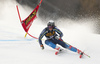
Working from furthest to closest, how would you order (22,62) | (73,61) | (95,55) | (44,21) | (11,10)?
(44,21) < (11,10) < (95,55) < (73,61) < (22,62)

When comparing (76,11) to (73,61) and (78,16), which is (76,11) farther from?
(73,61)

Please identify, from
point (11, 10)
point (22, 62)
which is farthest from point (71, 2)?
point (22, 62)

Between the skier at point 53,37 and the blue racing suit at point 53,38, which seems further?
the blue racing suit at point 53,38

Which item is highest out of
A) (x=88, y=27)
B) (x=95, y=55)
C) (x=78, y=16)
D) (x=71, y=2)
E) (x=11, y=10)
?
(x=71, y=2)

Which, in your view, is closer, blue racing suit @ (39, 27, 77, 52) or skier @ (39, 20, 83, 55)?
skier @ (39, 20, 83, 55)

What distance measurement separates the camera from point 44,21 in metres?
13.9

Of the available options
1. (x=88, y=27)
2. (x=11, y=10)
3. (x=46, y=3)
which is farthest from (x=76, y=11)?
(x=11, y=10)

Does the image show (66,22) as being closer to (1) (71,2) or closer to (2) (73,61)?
(1) (71,2)

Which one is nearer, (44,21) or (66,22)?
(66,22)

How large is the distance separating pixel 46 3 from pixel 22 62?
11.6 metres

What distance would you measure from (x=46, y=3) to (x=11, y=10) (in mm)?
4037

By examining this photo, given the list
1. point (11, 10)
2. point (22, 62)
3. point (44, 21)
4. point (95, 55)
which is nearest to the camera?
point (22, 62)

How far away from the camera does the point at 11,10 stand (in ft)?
41.5

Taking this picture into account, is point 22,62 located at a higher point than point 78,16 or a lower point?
lower
